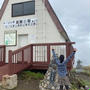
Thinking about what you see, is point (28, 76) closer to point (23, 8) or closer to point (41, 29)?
point (41, 29)

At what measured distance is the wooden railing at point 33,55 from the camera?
25.9 feet

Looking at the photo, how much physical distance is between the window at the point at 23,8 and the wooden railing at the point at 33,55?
3064mm

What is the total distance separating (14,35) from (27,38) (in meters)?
1.03

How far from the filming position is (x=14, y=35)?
37.8 ft

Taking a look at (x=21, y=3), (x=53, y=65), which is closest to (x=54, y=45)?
(x=53, y=65)

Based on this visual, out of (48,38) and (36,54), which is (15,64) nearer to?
(36,54)

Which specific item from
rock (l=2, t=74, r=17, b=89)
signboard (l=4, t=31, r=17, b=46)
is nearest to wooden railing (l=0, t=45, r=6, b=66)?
signboard (l=4, t=31, r=17, b=46)

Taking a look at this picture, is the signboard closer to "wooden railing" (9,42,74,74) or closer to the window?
the window

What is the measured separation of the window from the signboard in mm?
1378

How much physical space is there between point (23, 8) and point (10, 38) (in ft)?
7.79

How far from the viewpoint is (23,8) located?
455 inches

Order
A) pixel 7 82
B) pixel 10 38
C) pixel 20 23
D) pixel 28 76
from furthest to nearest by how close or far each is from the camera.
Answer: pixel 10 38 < pixel 20 23 < pixel 28 76 < pixel 7 82

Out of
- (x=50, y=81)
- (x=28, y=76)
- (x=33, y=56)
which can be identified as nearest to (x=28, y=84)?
(x=28, y=76)

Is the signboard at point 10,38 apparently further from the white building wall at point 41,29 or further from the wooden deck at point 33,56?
the wooden deck at point 33,56
